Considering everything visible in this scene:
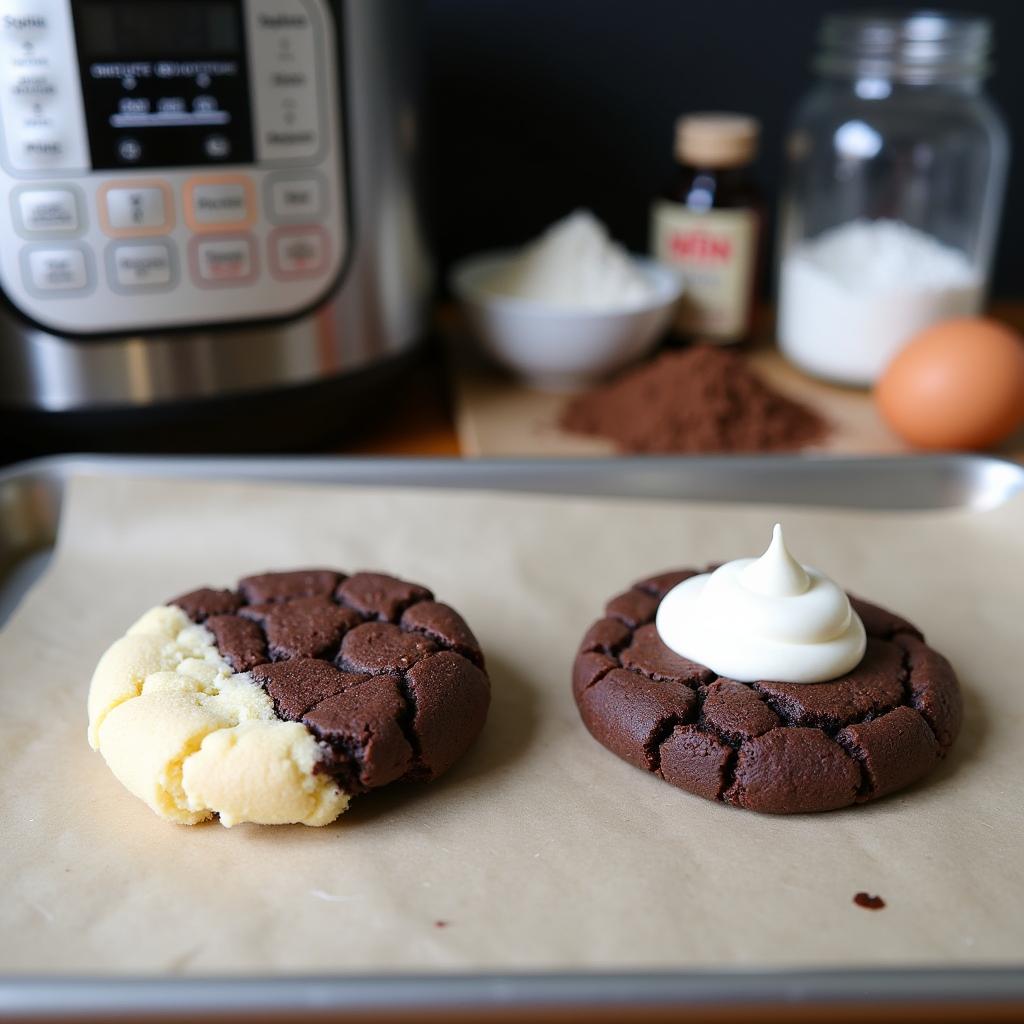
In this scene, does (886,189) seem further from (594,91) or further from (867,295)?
(594,91)

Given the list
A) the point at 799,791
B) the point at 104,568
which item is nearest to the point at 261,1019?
the point at 799,791

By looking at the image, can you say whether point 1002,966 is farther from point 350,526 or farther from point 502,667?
point 350,526

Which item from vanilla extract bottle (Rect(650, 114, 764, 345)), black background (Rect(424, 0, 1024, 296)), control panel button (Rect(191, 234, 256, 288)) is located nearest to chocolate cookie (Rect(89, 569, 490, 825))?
control panel button (Rect(191, 234, 256, 288))

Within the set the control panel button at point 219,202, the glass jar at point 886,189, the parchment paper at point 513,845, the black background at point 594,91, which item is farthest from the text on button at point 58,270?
the glass jar at point 886,189

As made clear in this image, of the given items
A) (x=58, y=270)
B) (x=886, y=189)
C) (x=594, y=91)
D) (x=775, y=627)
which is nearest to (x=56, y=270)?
(x=58, y=270)

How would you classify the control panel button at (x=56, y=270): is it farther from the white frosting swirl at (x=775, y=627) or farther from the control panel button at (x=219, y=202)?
the white frosting swirl at (x=775, y=627)
